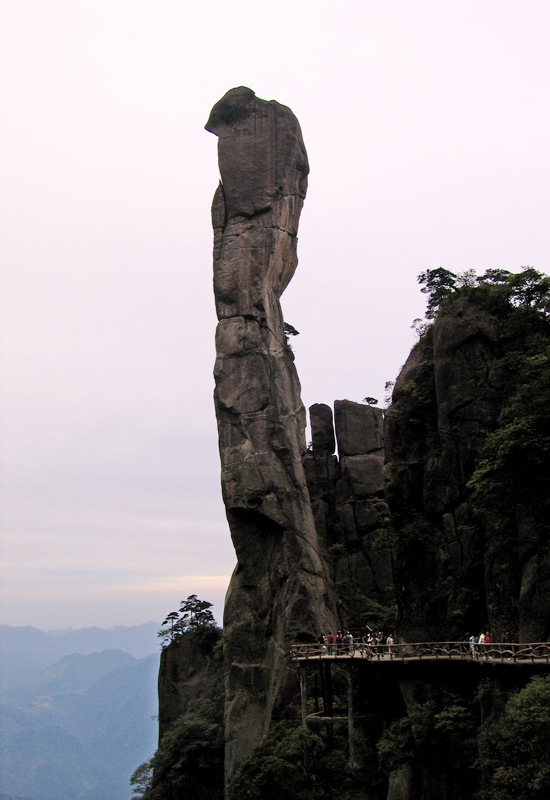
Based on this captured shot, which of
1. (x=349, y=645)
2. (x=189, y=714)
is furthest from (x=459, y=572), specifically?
(x=189, y=714)

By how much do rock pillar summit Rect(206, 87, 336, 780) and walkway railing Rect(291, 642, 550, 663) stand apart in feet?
16.6

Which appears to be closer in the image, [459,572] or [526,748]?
[526,748]

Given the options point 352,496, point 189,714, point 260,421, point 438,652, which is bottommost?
point 189,714

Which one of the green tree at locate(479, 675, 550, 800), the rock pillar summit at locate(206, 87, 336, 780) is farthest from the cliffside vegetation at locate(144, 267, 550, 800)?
the rock pillar summit at locate(206, 87, 336, 780)

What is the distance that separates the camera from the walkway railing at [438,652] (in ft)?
73.2

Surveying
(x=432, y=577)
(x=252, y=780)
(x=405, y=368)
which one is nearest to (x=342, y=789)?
(x=252, y=780)

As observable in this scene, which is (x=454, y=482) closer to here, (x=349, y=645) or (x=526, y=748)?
(x=349, y=645)

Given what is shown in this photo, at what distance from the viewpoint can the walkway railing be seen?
2231cm

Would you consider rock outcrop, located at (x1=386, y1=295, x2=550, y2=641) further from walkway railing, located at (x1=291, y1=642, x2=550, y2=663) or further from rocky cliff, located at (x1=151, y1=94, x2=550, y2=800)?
walkway railing, located at (x1=291, y1=642, x2=550, y2=663)

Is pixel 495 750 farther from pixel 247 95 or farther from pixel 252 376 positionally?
pixel 247 95

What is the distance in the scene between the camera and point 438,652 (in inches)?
1106

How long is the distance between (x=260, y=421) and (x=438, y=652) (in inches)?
840

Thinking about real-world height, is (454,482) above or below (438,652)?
above

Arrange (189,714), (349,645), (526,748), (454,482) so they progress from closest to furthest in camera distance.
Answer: (526,748), (454,482), (349,645), (189,714)
